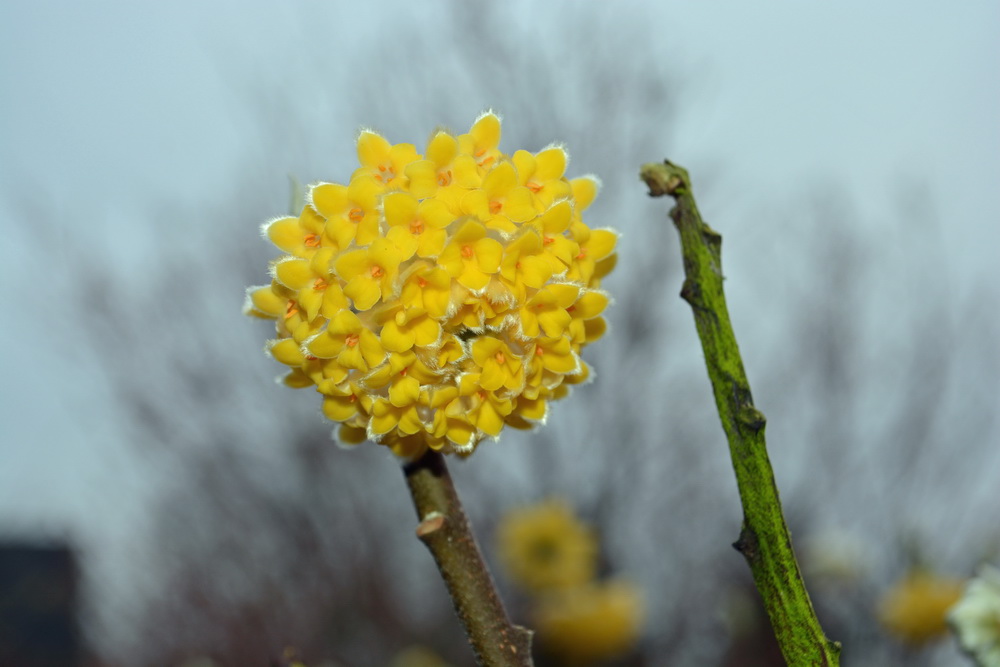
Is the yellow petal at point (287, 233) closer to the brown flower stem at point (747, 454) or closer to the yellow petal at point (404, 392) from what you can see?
Result: the yellow petal at point (404, 392)

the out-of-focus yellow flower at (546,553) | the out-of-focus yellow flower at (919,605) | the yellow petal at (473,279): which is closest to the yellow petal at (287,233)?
the yellow petal at (473,279)

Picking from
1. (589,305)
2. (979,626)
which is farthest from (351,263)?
(979,626)

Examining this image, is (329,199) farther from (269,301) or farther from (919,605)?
(919,605)

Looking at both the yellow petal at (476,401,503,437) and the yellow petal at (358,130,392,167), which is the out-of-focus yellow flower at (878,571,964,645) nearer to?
the yellow petal at (476,401,503,437)

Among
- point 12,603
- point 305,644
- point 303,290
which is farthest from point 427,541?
point 12,603

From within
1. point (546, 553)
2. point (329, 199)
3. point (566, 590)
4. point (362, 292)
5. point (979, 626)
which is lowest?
point (979, 626)

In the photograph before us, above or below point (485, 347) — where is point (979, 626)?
below

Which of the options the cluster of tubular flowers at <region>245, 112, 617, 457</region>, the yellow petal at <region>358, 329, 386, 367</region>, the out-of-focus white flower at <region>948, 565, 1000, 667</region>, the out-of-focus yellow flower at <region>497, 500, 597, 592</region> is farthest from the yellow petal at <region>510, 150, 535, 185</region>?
the out-of-focus yellow flower at <region>497, 500, 597, 592</region>
